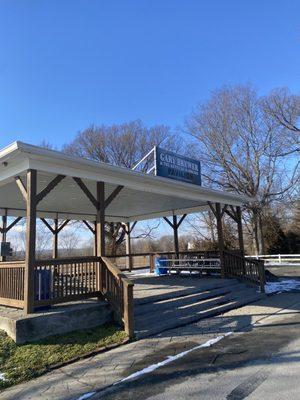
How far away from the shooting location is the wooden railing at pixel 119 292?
753cm

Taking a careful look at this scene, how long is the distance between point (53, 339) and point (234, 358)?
Result: 10.8ft

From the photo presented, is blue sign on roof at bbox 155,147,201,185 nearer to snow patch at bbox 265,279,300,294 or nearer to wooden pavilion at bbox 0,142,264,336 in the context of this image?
wooden pavilion at bbox 0,142,264,336

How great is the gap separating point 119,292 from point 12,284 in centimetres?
234

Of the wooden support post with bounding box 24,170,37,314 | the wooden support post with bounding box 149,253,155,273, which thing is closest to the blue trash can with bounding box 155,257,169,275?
the wooden support post with bounding box 149,253,155,273

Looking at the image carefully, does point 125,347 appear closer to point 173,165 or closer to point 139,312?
point 139,312

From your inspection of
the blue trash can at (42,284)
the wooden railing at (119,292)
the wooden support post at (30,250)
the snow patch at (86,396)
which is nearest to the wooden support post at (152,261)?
the wooden railing at (119,292)

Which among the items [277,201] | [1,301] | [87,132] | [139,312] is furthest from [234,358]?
[87,132]

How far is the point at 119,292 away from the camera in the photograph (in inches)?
317

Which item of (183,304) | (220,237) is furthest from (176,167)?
(183,304)

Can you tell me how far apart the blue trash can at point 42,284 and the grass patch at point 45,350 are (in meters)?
0.96

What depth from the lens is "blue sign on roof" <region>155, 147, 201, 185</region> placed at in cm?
1246

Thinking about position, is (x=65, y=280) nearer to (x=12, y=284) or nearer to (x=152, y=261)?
(x=12, y=284)

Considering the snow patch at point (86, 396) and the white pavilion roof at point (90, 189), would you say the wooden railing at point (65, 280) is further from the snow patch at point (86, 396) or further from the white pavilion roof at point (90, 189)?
the snow patch at point (86, 396)

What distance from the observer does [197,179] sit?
552 inches
